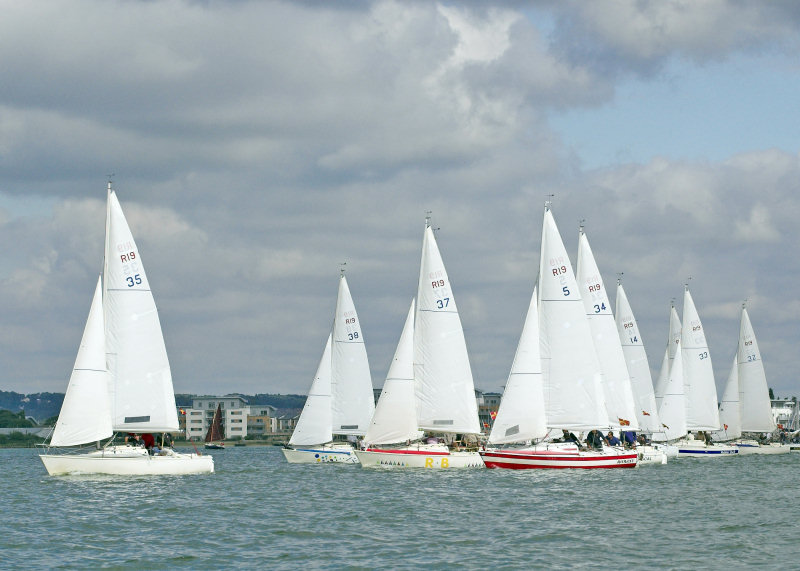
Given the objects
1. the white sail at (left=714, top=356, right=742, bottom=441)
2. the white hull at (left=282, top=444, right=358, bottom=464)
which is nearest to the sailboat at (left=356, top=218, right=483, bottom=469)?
the white hull at (left=282, top=444, right=358, bottom=464)

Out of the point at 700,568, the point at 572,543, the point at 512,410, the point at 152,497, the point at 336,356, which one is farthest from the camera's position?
the point at 336,356

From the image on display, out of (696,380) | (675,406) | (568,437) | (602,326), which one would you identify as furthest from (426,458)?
(696,380)

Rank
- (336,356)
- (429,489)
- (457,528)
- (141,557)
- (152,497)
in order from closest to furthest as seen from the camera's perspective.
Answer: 1. (141,557)
2. (457,528)
3. (152,497)
4. (429,489)
5. (336,356)

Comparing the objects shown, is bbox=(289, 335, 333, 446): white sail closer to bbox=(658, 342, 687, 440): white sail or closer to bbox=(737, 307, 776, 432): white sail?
bbox=(658, 342, 687, 440): white sail

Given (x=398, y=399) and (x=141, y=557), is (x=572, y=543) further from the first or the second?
(x=398, y=399)

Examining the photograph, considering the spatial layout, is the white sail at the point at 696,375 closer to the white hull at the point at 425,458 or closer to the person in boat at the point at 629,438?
the person in boat at the point at 629,438

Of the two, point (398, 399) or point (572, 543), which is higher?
point (398, 399)

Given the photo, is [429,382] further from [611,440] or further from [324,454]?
[324,454]

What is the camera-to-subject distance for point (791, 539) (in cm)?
3228

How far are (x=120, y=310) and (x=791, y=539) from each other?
93.4 ft

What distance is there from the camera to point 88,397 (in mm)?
47250

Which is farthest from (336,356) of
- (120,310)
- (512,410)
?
(120,310)

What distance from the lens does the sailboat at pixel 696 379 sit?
298 feet

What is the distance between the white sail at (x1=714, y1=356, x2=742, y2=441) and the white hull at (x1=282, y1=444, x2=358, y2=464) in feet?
137
